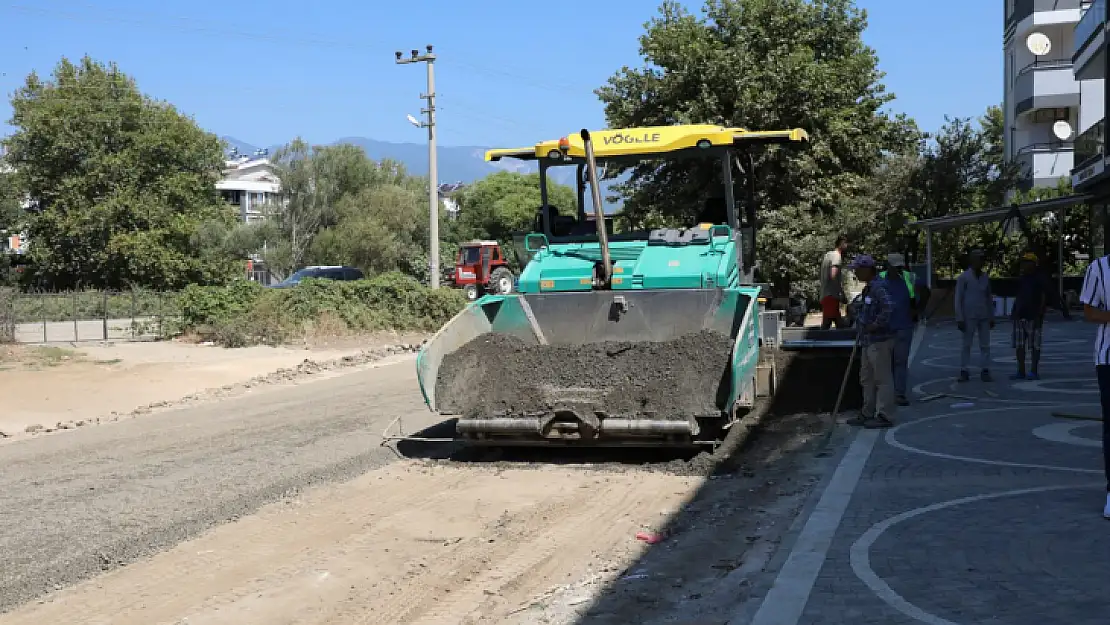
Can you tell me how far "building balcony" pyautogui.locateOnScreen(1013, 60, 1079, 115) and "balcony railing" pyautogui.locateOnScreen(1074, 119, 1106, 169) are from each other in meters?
→ 14.2

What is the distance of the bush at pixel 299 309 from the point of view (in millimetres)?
22516

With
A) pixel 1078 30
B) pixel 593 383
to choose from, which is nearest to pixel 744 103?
pixel 1078 30

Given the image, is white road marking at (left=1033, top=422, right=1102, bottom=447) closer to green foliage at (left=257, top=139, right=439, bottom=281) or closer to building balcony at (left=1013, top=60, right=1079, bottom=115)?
building balcony at (left=1013, top=60, right=1079, bottom=115)

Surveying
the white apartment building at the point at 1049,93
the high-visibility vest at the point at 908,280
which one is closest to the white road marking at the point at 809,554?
the high-visibility vest at the point at 908,280

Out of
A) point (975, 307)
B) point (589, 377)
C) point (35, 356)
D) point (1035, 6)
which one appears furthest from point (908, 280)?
point (1035, 6)

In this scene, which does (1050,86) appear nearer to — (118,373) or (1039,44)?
(1039,44)

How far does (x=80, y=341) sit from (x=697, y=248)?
18491 mm

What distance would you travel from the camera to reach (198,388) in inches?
634

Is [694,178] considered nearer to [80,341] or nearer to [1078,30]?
[80,341]

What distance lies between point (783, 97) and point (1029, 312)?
1199 cm

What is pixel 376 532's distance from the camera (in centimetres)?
667

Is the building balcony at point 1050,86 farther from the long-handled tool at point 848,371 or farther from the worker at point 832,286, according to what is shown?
the long-handled tool at point 848,371

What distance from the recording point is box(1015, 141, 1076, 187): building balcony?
1578 inches

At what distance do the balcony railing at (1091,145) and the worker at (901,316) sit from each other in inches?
598
